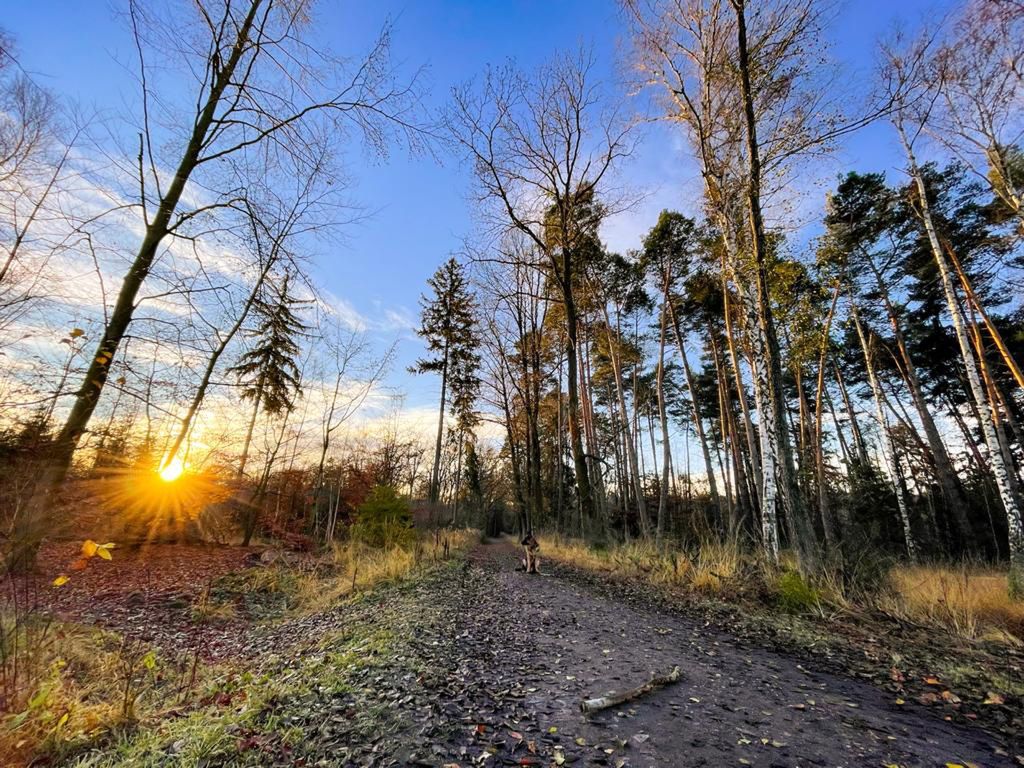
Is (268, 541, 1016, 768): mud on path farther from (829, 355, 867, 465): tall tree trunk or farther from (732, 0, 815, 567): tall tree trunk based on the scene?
(829, 355, 867, 465): tall tree trunk

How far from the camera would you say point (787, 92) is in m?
6.78

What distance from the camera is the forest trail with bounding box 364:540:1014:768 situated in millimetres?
1893

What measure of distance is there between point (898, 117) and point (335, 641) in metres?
15.8

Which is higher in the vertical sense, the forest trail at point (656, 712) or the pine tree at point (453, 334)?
the pine tree at point (453, 334)

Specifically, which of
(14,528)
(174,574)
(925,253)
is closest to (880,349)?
(925,253)

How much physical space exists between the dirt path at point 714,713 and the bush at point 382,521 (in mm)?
8755

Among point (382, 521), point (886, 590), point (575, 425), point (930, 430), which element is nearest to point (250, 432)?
point (382, 521)

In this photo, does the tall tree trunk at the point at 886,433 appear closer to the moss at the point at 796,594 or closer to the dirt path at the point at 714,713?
the moss at the point at 796,594

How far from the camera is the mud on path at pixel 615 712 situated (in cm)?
189

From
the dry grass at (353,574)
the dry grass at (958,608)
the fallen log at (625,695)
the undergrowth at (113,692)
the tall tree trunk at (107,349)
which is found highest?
the tall tree trunk at (107,349)

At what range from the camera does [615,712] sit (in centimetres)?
230

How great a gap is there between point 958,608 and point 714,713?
409 centimetres

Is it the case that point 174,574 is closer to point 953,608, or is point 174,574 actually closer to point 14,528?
point 14,528

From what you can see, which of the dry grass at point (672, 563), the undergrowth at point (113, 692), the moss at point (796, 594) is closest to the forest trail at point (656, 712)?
the undergrowth at point (113, 692)
